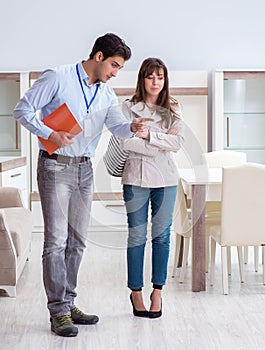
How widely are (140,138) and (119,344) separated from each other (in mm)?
929

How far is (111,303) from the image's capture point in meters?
3.89

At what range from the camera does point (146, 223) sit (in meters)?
3.57

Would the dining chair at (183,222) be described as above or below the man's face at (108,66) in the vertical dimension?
below

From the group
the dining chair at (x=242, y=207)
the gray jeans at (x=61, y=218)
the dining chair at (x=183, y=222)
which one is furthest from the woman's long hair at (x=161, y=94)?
the dining chair at (x=183, y=222)

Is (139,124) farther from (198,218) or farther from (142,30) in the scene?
(142,30)

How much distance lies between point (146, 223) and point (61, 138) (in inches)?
27.5

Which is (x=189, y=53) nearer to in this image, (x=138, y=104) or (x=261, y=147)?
(x=261, y=147)

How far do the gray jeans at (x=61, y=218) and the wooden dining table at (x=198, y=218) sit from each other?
0.86 meters

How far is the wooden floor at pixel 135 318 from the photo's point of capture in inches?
125

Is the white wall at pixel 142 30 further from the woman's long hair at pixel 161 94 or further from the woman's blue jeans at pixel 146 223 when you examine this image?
the woman's blue jeans at pixel 146 223

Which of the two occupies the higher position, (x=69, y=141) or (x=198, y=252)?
(x=69, y=141)

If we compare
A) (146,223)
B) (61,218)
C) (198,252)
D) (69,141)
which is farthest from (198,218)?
(69,141)

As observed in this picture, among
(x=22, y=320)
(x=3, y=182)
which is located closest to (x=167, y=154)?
(x=22, y=320)

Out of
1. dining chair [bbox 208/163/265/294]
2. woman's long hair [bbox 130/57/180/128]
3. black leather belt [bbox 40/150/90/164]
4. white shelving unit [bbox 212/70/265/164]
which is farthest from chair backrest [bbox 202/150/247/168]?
black leather belt [bbox 40/150/90/164]
